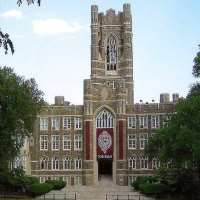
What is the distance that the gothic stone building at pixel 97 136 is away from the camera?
100875mm

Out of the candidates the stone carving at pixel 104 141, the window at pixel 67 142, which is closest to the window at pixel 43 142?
the window at pixel 67 142

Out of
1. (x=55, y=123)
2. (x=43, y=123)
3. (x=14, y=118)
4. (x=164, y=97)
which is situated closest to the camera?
(x=14, y=118)

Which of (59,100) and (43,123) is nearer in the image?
(43,123)

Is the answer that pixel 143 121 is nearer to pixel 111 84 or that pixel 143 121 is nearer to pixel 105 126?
pixel 105 126

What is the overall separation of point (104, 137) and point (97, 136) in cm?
117

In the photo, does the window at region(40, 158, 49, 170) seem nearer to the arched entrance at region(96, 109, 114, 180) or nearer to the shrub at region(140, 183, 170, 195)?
the arched entrance at region(96, 109, 114, 180)

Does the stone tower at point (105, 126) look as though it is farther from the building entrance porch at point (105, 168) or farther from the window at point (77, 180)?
the window at point (77, 180)

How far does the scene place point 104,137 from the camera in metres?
101

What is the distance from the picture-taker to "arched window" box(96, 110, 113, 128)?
335ft

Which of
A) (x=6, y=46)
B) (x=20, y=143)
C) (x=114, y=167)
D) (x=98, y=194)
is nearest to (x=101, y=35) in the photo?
(x=114, y=167)

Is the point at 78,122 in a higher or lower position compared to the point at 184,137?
higher

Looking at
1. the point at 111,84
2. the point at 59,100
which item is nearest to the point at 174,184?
the point at 111,84

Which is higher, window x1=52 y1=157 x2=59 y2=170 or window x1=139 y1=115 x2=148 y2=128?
window x1=139 y1=115 x2=148 y2=128

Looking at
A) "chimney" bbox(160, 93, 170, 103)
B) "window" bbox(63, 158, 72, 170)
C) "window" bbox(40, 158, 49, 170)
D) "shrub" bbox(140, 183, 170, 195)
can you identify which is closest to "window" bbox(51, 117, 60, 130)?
"window" bbox(40, 158, 49, 170)
